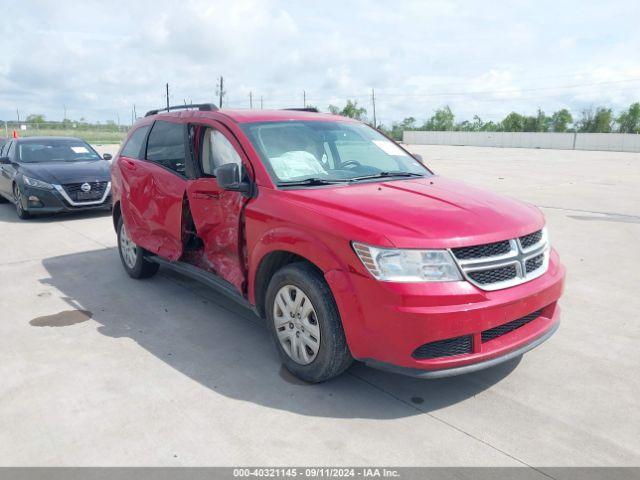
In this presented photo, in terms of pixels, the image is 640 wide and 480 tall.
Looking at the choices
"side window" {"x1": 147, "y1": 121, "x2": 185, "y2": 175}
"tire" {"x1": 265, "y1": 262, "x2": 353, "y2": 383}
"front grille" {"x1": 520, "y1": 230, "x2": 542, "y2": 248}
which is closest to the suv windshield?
"tire" {"x1": 265, "y1": 262, "x2": 353, "y2": 383}

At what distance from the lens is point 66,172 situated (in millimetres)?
9766

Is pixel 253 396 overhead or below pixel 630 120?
below

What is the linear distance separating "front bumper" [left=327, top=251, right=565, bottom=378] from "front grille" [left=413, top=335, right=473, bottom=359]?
0.02m

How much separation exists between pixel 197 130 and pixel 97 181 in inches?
230

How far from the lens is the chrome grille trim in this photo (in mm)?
3020

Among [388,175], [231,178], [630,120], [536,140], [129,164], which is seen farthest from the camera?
[630,120]

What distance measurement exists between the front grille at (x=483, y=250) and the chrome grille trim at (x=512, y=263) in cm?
2

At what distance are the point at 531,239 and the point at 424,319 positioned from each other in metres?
1.03

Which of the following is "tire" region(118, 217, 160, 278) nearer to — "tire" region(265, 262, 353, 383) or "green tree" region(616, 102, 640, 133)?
"tire" region(265, 262, 353, 383)

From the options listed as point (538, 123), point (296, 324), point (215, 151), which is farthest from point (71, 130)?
point (538, 123)

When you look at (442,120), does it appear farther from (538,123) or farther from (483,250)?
(483,250)

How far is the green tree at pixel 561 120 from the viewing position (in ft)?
304

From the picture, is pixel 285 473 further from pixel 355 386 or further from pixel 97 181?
pixel 97 181

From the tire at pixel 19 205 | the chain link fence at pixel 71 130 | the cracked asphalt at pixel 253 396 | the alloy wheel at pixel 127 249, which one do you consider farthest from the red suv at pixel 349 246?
the chain link fence at pixel 71 130
